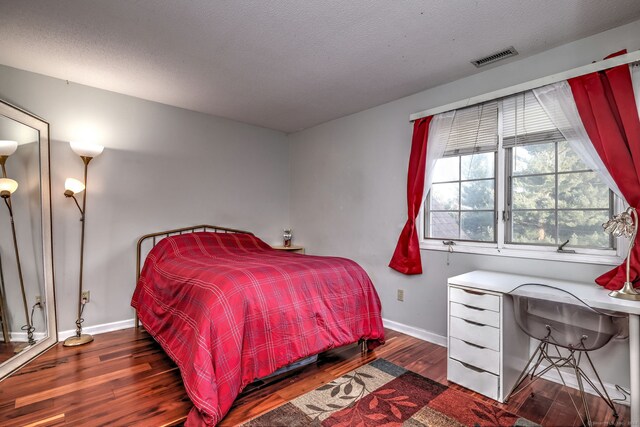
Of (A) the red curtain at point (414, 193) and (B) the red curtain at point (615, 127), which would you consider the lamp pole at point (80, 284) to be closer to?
(A) the red curtain at point (414, 193)

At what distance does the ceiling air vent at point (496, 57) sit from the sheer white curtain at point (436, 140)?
44cm

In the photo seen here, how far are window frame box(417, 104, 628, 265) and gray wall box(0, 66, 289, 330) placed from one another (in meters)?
2.45

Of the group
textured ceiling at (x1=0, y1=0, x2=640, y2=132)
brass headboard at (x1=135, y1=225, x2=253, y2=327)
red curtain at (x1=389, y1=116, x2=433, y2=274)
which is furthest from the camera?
brass headboard at (x1=135, y1=225, x2=253, y2=327)

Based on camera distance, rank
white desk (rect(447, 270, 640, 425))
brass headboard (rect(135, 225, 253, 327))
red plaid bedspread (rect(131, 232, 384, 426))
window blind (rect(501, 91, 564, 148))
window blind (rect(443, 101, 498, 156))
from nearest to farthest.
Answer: white desk (rect(447, 270, 640, 425)) < red plaid bedspread (rect(131, 232, 384, 426)) < window blind (rect(501, 91, 564, 148)) < window blind (rect(443, 101, 498, 156)) < brass headboard (rect(135, 225, 253, 327))

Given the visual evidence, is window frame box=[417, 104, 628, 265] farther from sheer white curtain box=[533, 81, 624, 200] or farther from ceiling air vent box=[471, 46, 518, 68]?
ceiling air vent box=[471, 46, 518, 68]

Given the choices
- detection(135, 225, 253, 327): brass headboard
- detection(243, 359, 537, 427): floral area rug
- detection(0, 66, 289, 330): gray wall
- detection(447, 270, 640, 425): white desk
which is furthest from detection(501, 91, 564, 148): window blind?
detection(135, 225, 253, 327): brass headboard

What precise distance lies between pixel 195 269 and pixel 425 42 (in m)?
2.44

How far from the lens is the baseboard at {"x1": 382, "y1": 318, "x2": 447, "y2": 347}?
9.75 feet

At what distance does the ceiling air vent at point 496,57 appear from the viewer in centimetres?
244

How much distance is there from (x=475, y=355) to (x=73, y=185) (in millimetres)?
3625

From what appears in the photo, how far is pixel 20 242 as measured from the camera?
258 cm

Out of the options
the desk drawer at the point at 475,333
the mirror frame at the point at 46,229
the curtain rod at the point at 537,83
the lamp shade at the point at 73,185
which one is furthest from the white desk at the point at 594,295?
the mirror frame at the point at 46,229

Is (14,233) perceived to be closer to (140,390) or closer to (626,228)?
(140,390)

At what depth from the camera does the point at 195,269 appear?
2.43 meters
